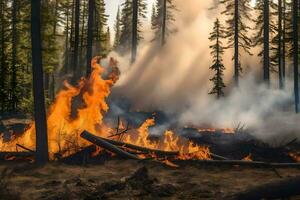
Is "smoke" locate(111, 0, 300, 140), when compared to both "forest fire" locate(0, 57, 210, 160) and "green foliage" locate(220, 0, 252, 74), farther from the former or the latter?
"forest fire" locate(0, 57, 210, 160)

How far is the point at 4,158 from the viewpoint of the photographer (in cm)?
1452

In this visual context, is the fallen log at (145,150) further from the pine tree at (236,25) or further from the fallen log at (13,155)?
the pine tree at (236,25)

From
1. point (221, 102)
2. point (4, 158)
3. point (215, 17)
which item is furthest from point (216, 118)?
point (215, 17)

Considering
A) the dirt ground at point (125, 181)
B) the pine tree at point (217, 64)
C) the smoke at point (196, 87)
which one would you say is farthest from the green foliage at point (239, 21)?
the dirt ground at point (125, 181)

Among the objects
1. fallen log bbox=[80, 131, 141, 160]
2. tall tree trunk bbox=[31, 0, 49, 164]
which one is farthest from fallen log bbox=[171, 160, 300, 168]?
tall tree trunk bbox=[31, 0, 49, 164]

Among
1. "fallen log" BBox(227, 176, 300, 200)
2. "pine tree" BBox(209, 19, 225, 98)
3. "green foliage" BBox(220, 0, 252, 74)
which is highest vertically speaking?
"green foliage" BBox(220, 0, 252, 74)

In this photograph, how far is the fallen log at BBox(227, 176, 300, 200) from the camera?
846cm

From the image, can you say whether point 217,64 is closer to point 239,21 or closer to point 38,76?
point 239,21

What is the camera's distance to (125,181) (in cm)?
1064

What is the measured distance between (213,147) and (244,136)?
178 centimetres

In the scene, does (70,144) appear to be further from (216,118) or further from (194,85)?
(194,85)

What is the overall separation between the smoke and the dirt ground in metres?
5.61

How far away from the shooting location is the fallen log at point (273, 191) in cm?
846

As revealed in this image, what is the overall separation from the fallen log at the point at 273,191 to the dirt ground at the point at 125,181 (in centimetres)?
103
